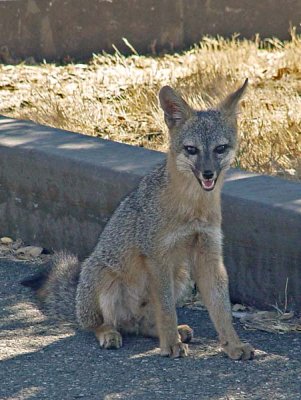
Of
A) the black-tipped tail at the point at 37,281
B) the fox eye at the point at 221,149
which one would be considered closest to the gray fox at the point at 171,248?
the fox eye at the point at 221,149

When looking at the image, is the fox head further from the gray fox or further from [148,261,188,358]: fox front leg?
[148,261,188,358]: fox front leg

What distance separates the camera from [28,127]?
832 cm

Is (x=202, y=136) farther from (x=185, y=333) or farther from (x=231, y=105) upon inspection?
(x=185, y=333)

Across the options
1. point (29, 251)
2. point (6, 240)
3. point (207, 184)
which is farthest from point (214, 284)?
point (6, 240)

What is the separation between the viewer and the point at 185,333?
5789 mm

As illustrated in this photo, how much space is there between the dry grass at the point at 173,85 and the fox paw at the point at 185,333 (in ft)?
6.34

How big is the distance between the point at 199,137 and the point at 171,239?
0.59m

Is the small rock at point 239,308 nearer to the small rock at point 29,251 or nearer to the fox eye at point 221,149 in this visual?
the fox eye at point 221,149

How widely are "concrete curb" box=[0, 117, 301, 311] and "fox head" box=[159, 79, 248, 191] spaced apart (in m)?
0.61

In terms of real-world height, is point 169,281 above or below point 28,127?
below

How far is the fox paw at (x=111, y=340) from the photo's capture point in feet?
18.9

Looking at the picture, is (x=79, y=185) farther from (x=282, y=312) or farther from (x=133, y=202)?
(x=282, y=312)

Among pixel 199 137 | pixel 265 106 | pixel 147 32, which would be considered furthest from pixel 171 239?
pixel 147 32

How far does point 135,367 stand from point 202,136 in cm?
132
